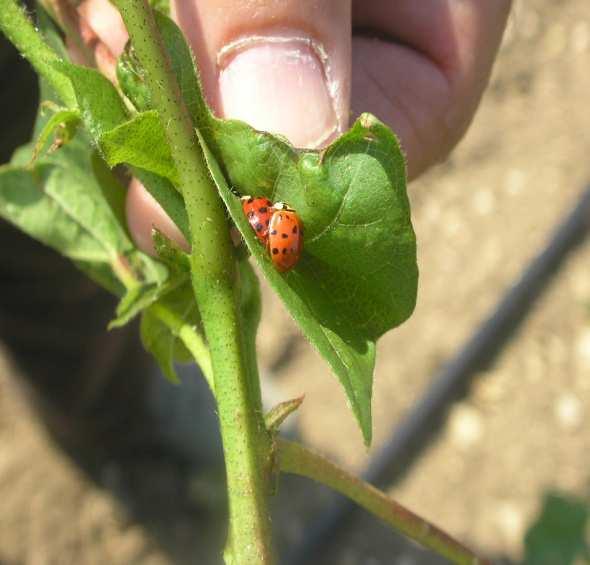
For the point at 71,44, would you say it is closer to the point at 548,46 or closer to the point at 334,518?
the point at 334,518

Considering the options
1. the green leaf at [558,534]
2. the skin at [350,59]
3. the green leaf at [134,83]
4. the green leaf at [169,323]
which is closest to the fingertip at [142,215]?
the skin at [350,59]

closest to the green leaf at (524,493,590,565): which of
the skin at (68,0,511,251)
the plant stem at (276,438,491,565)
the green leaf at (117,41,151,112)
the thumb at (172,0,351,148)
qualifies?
the skin at (68,0,511,251)

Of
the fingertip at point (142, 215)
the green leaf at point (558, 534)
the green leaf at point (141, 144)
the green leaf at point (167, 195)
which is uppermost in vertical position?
the green leaf at point (141, 144)

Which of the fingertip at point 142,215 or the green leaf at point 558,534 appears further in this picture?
the green leaf at point 558,534

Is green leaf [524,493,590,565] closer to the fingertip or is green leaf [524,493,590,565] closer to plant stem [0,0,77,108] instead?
the fingertip

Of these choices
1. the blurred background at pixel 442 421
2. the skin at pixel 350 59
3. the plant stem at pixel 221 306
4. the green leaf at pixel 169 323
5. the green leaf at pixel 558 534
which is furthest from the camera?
the blurred background at pixel 442 421

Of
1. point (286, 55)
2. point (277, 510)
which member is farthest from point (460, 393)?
point (286, 55)

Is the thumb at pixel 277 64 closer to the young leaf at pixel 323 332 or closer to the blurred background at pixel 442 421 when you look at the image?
the young leaf at pixel 323 332
